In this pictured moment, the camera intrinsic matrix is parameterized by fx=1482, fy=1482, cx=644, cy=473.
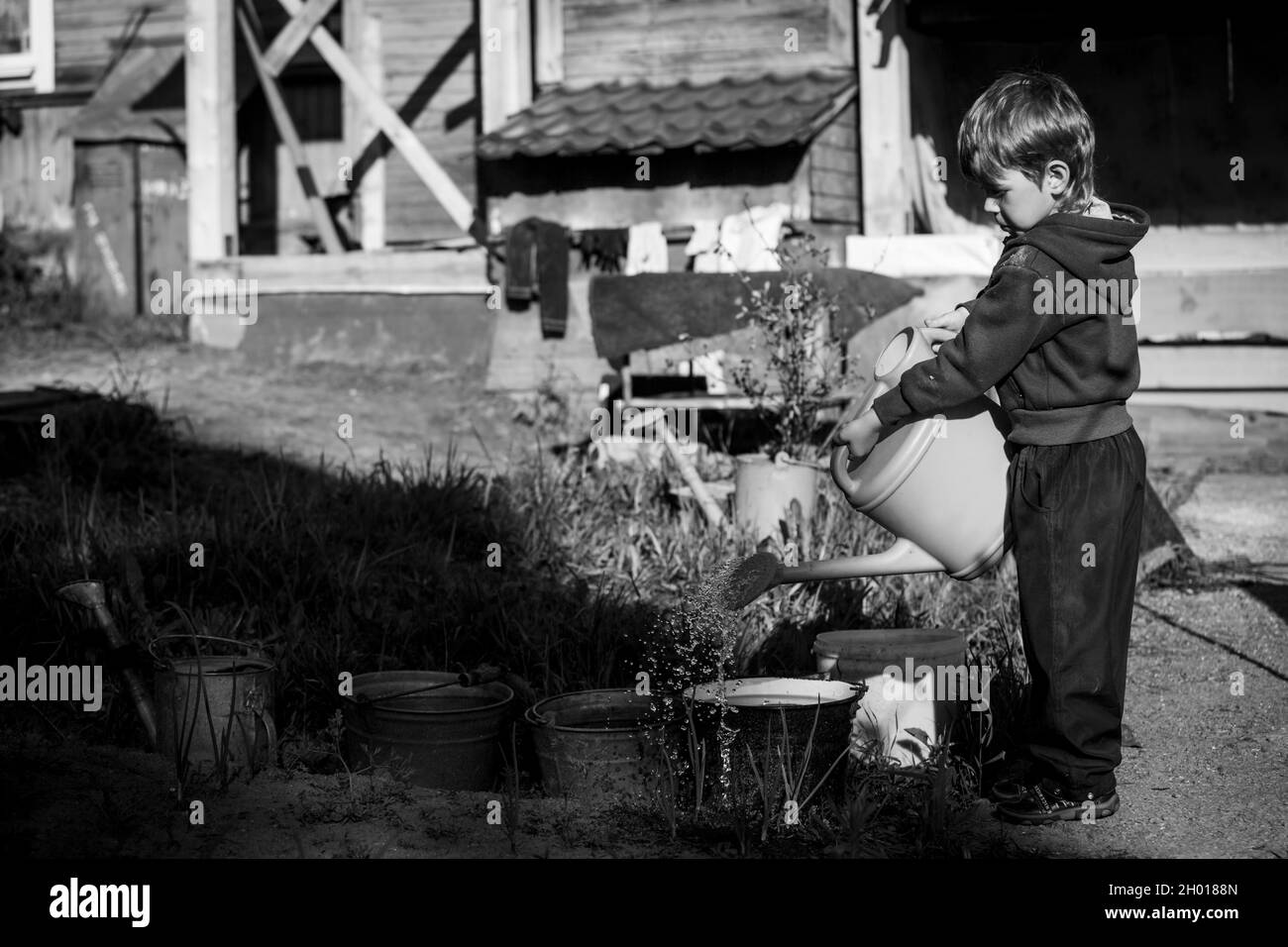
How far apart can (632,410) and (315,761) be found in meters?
3.63

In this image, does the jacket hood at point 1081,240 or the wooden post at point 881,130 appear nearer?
the jacket hood at point 1081,240

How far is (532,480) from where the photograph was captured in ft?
19.7

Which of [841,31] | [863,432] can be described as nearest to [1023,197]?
[863,432]

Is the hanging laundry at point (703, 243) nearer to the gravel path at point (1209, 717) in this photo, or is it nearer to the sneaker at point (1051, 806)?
the gravel path at point (1209, 717)

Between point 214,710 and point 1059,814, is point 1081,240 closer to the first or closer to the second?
point 1059,814

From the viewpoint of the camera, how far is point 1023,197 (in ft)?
9.97

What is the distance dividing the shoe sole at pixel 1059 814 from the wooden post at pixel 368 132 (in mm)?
8803

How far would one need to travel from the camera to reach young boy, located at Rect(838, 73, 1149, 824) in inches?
117

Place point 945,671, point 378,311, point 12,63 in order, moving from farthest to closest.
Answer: point 12,63 → point 378,311 → point 945,671

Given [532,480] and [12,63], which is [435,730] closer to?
[532,480]

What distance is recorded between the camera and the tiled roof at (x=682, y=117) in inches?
329

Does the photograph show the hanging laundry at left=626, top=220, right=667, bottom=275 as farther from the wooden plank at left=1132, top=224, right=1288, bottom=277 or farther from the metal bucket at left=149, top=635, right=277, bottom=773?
the metal bucket at left=149, top=635, right=277, bottom=773

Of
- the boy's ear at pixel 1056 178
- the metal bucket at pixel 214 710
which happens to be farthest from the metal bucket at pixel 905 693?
the metal bucket at pixel 214 710
